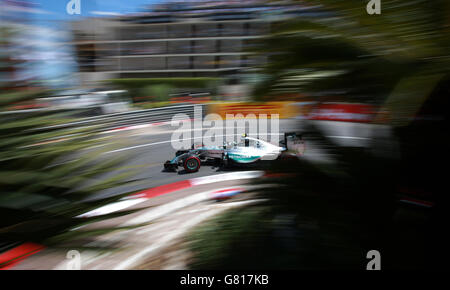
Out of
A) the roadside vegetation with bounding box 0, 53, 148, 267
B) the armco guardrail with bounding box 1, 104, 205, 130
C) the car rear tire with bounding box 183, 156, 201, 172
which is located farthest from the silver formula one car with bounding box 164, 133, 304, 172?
the roadside vegetation with bounding box 0, 53, 148, 267

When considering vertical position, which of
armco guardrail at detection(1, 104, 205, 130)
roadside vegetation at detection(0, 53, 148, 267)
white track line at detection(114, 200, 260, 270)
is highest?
armco guardrail at detection(1, 104, 205, 130)

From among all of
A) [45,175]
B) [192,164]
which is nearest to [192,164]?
[192,164]

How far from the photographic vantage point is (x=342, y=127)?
2.94 feet

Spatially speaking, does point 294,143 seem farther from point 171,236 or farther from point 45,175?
point 45,175

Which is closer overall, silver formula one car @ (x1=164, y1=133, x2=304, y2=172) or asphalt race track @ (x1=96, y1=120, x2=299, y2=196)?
silver formula one car @ (x1=164, y1=133, x2=304, y2=172)

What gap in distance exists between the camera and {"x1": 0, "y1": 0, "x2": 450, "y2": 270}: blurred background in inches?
32.4

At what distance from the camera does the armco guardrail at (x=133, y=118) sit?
3.72 ft

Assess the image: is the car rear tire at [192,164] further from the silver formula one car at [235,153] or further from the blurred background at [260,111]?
the blurred background at [260,111]

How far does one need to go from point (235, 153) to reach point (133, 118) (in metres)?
0.45

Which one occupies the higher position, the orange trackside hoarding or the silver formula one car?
the orange trackside hoarding

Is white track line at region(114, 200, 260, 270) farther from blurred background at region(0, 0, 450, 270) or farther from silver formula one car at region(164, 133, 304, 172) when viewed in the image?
silver formula one car at region(164, 133, 304, 172)

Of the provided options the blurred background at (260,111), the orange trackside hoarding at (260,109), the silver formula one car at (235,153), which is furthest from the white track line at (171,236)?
the orange trackside hoarding at (260,109)

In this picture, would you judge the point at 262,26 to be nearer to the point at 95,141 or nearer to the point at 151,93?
the point at 151,93

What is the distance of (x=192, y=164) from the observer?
1.17 m
